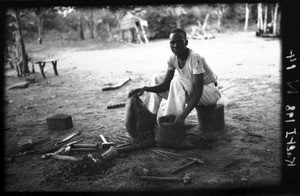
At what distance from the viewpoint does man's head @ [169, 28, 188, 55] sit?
373cm

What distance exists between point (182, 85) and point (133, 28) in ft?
→ 61.8

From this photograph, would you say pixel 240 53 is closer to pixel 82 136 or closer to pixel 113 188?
pixel 82 136

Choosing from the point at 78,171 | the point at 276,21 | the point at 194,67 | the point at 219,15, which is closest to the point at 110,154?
the point at 78,171

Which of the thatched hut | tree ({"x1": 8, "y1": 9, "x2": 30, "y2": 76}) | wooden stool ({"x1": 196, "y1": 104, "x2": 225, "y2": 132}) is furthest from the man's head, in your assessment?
the thatched hut

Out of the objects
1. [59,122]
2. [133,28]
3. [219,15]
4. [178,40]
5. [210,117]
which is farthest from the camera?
[219,15]

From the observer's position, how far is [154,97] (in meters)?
4.32

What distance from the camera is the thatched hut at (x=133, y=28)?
21.5 meters

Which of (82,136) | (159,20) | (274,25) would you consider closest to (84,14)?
(159,20)

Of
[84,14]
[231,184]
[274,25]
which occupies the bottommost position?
[231,184]

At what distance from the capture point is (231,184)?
3029 mm

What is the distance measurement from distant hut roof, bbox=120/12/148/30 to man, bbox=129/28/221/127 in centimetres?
1803

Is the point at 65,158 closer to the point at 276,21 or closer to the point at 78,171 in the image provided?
the point at 78,171

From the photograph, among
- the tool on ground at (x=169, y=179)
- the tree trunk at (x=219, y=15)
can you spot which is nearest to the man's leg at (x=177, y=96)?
the tool on ground at (x=169, y=179)

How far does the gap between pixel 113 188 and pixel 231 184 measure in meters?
1.27
